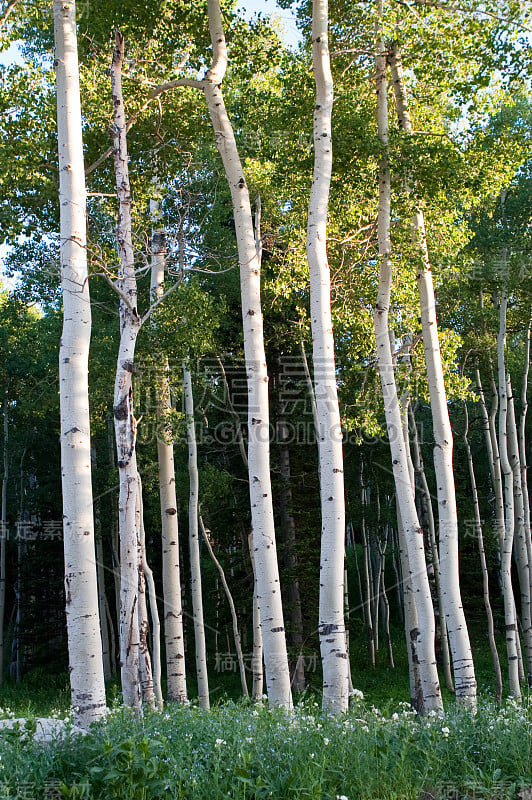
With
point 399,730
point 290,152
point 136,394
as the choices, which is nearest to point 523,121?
point 290,152

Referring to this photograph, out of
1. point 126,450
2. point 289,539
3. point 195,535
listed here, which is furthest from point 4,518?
point 126,450

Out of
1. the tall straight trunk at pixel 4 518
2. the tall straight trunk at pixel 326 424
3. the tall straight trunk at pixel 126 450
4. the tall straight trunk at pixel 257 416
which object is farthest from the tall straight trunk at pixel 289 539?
the tall straight trunk at pixel 4 518

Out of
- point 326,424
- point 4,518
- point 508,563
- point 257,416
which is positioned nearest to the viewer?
point 326,424

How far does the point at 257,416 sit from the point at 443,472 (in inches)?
120

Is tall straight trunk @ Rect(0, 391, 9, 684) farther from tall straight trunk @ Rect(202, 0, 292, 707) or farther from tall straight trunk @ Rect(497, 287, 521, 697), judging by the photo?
tall straight trunk @ Rect(202, 0, 292, 707)

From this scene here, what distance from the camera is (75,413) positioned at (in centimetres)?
627

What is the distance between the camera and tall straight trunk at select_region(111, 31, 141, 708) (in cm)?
930

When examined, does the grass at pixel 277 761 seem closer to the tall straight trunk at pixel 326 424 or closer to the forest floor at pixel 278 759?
the forest floor at pixel 278 759

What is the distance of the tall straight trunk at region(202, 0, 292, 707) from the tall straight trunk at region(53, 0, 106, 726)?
2378 mm

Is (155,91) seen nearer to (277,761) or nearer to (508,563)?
(277,761)

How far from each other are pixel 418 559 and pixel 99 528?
16367mm

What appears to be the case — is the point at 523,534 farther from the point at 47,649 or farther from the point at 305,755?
the point at 47,649

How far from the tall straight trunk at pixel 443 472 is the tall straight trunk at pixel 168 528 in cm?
436

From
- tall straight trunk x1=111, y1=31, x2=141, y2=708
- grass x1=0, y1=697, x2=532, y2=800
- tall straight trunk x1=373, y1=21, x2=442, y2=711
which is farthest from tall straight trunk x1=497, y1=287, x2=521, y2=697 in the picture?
grass x1=0, y1=697, x2=532, y2=800
